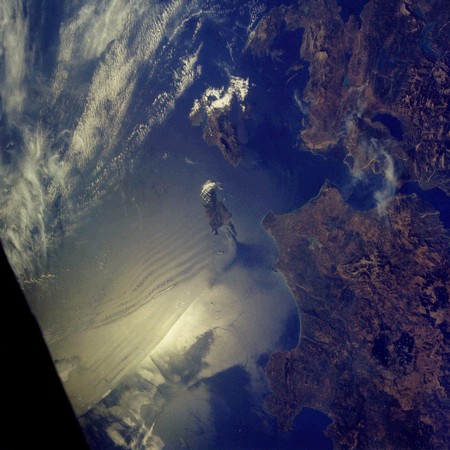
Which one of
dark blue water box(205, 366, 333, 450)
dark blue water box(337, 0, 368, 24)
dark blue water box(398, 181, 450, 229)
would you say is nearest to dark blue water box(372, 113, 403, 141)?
dark blue water box(398, 181, 450, 229)

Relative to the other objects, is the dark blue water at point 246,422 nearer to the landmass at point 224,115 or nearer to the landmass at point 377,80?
the landmass at point 224,115

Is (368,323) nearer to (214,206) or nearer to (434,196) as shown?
(434,196)

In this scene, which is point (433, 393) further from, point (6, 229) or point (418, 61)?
point (6, 229)

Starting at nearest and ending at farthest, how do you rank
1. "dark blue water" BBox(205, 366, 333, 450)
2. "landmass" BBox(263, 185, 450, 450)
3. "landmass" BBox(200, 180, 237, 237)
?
"landmass" BBox(263, 185, 450, 450) → "landmass" BBox(200, 180, 237, 237) → "dark blue water" BBox(205, 366, 333, 450)

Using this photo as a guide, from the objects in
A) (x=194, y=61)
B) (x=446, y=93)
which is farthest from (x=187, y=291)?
(x=446, y=93)

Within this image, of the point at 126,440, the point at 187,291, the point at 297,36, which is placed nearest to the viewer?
the point at 297,36

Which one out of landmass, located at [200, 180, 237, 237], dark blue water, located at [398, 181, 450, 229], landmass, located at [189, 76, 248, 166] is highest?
landmass, located at [189, 76, 248, 166]

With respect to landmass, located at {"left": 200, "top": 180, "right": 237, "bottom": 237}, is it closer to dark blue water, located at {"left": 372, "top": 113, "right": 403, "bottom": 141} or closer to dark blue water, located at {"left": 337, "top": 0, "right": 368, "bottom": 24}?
dark blue water, located at {"left": 372, "top": 113, "right": 403, "bottom": 141}
